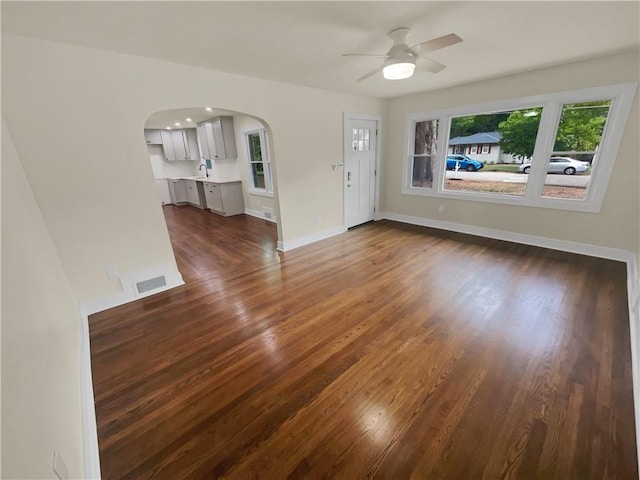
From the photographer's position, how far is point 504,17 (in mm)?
2012

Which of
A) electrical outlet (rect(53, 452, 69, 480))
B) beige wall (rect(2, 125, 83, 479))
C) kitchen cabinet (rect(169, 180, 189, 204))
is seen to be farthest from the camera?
kitchen cabinet (rect(169, 180, 189, 204))

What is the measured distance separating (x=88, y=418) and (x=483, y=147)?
262 inches

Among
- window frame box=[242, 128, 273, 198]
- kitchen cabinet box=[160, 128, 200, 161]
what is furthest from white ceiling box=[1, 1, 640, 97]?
kitchen cabinet box=[160, 128, 200, 161]

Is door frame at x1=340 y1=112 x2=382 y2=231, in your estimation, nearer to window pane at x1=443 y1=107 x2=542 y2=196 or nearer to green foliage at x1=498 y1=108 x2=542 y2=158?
window pane at x1=443 y1=107 x2=542 y2=196

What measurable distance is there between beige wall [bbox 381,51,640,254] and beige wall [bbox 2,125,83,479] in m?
5.12

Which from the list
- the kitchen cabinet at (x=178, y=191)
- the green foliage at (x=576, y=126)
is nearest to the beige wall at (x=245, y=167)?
the kitchen cabinet at (x=178, y=191)

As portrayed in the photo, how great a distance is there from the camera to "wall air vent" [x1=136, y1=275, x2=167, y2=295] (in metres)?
2.88

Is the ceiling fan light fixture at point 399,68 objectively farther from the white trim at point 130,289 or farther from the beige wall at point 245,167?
the beige wall at point 245,167

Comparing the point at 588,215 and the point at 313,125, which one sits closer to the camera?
the point at 588,215

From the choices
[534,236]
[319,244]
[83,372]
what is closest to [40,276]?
[83,372]

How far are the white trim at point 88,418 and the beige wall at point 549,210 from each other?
16.8 ft

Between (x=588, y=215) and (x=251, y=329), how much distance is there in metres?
4.45

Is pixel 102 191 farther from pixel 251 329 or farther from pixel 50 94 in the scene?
pixel 251 329

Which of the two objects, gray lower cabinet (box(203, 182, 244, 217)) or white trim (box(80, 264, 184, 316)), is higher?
gray lower cabinet (box(203, 182, 244, 217))
